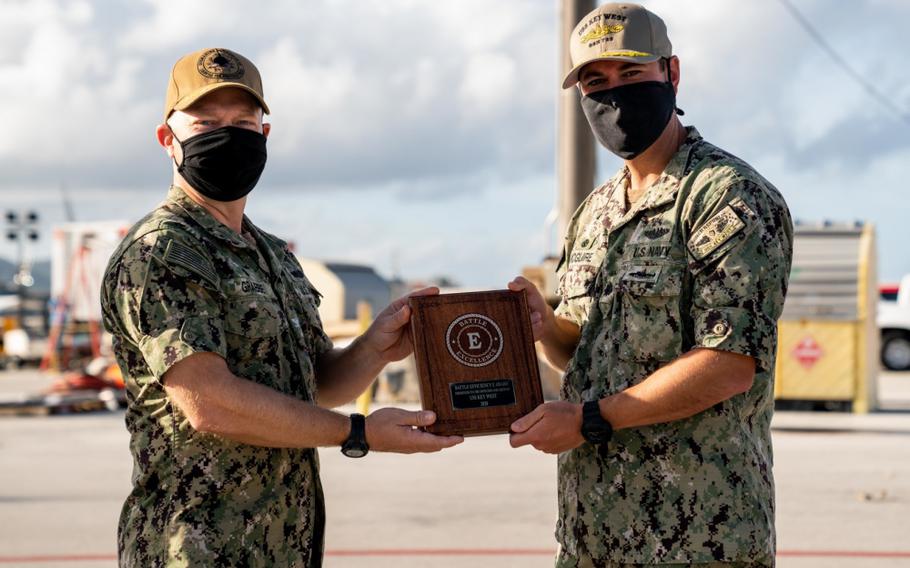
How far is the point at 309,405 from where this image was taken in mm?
3242

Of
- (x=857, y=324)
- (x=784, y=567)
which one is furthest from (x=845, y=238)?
(x=784, y=567)

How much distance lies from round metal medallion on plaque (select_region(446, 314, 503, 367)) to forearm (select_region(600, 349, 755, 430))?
1.58ft

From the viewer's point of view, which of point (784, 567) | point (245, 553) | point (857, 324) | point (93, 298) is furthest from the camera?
point (93, 298)

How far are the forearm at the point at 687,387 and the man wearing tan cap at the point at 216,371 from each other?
54 centimetres

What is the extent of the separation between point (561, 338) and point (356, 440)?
2.77ft

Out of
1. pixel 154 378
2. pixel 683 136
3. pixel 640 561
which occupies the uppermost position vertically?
pixel 683 136

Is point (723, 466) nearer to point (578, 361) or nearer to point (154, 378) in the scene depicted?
point (578, 361)

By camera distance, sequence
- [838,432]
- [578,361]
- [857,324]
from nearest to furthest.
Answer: [578,361], [838,432], [857,324]

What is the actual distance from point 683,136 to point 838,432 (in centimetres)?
1053

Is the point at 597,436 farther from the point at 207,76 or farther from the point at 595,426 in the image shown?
the point at 207,76

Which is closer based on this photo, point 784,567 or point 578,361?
point 578,361

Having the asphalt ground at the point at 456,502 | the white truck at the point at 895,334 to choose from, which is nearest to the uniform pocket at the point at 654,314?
the asphalt ground at the point at 456,502

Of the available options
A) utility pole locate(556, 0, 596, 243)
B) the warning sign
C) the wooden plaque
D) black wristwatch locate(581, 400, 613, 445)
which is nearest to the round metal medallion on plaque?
the wooden plaque

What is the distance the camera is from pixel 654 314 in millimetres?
3355
